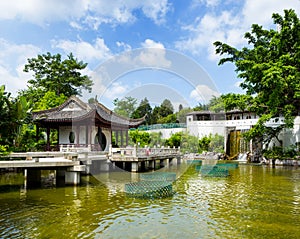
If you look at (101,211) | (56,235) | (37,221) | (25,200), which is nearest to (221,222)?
(101,211)

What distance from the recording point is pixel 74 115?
2070 centimetres

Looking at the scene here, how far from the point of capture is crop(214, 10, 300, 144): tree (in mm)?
21781

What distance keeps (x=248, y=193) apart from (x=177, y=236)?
6.21 m

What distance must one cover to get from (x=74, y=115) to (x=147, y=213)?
13.8 m

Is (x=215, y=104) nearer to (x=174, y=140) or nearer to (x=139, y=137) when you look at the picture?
(x=174, y=140)

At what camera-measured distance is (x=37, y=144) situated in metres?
20.6

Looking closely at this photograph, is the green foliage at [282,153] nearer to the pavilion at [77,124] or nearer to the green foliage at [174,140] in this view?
the pavilion at [77,124]

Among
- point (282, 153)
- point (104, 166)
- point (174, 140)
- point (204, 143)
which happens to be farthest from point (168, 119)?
point (104, 166)

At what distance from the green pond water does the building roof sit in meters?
7.52

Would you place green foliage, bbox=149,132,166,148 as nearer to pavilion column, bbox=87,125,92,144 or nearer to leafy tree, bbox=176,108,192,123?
leafy tree, bbox=176,108,192,123

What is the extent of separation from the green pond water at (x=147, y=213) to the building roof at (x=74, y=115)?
752 cm

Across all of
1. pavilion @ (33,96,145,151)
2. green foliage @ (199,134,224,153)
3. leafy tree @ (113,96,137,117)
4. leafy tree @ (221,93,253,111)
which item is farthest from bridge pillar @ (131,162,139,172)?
green foliage @ (199,134,224,153)

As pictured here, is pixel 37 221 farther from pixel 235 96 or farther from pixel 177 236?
pixel 235 96

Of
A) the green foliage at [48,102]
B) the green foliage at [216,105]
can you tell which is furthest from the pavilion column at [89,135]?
the green foliage at [216,105]
